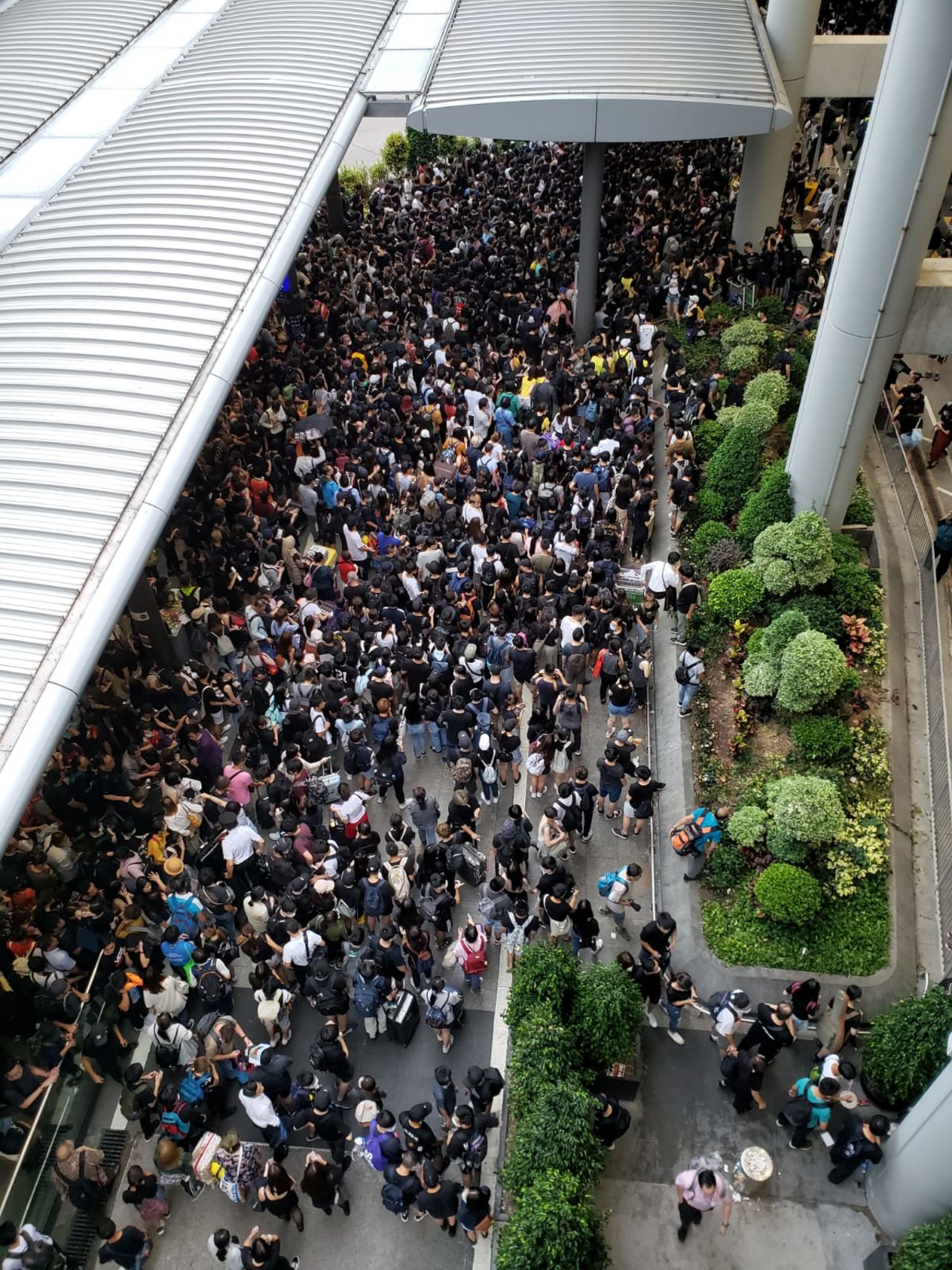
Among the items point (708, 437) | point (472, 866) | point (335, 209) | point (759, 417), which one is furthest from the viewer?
point (335, 209)

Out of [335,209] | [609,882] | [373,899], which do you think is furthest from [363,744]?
[335,209]

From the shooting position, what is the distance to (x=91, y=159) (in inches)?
688

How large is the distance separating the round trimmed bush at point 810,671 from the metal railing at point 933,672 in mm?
1421

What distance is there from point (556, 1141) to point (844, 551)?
8.54m

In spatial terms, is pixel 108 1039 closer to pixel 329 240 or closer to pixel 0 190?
pixel 0 190

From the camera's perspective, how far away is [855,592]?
13.3 meters

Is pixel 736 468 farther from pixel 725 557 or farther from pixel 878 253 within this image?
pixel 878 253

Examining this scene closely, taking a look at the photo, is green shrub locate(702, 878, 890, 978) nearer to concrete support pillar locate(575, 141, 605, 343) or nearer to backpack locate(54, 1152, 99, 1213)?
backpack locate(54, 1152, 99, 1213)

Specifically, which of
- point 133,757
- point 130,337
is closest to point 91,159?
point 130,337

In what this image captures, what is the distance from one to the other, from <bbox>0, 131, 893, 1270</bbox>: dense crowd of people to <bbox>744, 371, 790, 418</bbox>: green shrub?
0.85 m

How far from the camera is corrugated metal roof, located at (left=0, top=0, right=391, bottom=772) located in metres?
10.3

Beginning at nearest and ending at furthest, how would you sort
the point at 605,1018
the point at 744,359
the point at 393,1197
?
the point at 393,1197 < the point at 605,1018 < the point at 744,359

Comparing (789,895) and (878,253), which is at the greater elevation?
(878,253)

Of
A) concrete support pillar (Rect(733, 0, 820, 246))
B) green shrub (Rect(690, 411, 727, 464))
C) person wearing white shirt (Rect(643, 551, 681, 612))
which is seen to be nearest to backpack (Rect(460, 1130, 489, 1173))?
person wearing white shirt (Rect(643, 551, 681, 612))
